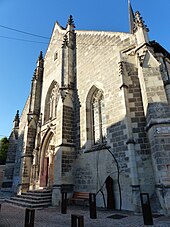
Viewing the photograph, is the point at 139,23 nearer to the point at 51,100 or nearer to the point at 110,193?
the point at 110,193

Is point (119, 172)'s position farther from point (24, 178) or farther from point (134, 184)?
point (24, 178)

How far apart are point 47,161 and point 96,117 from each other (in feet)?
18.0

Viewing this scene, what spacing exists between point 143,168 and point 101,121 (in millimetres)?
3588

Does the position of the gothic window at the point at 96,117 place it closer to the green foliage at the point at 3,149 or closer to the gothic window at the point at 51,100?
the gothic window at the point at 51,100

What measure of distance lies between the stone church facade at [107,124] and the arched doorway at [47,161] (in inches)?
2.6

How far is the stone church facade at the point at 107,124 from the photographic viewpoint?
639cm

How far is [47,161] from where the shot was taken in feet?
40.8

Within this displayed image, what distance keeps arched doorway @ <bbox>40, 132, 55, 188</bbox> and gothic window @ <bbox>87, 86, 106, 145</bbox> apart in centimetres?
365

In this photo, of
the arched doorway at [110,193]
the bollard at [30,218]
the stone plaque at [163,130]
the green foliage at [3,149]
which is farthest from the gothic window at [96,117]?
the green foliage at [3,149]

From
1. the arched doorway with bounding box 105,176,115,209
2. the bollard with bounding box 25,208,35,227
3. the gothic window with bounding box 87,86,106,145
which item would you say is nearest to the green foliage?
the gothic window with bounding box 87,86,106,145

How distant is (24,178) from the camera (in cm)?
1256

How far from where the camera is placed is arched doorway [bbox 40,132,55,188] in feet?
37.7

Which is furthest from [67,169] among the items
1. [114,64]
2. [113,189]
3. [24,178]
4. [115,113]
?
[114,64]

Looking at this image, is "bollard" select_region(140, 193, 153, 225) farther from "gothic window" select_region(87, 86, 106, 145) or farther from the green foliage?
the green foliage
